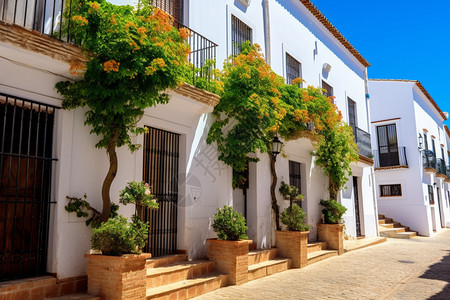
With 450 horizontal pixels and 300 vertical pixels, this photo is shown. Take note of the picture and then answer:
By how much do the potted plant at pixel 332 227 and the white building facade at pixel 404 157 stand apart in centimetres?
983

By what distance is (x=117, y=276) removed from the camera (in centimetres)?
465

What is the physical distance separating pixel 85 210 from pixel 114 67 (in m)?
2.11

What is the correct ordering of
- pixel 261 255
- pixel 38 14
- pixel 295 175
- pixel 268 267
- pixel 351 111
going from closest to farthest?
pixel 38 14, pixel 268 267, pixel 261 255, pixel 295 175, pixel 351 111

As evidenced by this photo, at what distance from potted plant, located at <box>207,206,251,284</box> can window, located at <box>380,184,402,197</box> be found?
15.8 m

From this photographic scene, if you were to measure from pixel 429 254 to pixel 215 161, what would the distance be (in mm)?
8182

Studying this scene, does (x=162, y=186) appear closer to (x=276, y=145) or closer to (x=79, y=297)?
(x=79, y=297)

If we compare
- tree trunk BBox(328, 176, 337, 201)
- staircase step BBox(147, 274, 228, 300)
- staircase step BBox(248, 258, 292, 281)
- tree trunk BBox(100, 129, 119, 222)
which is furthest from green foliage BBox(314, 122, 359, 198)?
tree trunk BBox(100, 129, 119, 222)

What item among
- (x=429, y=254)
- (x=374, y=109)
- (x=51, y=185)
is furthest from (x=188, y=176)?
(x=374, y=109)

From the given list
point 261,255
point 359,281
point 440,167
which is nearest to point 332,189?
point 261,255

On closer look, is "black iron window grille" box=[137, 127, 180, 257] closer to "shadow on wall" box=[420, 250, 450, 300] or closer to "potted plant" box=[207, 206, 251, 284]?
"potted plant" box=[207, 206, 251, 284]

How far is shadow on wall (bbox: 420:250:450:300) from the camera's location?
21.0 ft

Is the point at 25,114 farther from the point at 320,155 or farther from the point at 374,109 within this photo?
the point at 374,109

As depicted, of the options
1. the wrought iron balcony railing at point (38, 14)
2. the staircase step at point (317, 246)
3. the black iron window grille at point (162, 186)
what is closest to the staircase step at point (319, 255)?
the staircase step at point (317, 246)

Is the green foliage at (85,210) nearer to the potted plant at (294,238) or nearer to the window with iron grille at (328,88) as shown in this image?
the potted plant at (294,238)
